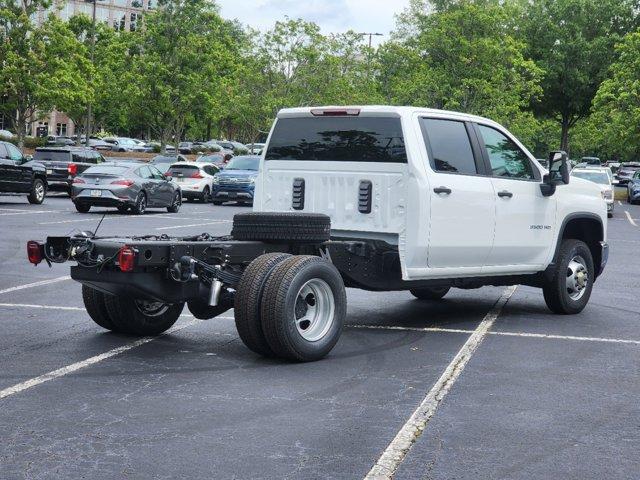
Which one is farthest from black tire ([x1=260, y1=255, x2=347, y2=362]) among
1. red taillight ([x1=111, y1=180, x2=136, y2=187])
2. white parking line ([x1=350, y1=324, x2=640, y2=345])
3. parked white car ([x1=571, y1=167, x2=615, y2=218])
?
parked white car ([x1=571, y1=167, x2=615, y2=218])

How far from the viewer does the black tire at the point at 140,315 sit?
8.80 metres

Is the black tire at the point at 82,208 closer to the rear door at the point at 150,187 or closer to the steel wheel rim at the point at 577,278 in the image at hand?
the rear door at the point at 150,187

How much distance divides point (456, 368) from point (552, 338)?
6.20ft

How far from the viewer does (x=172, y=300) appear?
26.3 feet

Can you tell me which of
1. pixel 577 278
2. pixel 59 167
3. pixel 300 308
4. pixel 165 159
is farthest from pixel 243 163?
pixel 300 308

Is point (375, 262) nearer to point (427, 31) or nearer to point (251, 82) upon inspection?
point (427, 31)

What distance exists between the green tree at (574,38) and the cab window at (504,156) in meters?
51.6

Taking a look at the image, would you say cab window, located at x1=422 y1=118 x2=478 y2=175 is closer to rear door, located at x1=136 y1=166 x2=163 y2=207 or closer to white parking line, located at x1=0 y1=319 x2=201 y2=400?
white parking line, located at x1=0 y1=319 x2=201 y2=400

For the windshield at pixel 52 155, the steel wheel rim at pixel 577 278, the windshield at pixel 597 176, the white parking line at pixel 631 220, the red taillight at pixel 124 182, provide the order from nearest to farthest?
the steel wheel rim at pixel 577 278 < the red taillight at pixel 124 182 < the white parking line at pixel 631 220 < the windshield at pixel 52 155 < the windshield at pixel 597 176

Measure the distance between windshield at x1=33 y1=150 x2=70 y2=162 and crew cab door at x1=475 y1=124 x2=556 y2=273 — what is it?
27669mm

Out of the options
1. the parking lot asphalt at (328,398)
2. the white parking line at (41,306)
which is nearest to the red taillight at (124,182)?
the parking lot asphalt at (328,398)

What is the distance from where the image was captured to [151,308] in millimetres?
9047

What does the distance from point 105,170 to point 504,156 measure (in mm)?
20019

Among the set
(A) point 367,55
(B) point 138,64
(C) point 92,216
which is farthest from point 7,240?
(A) point 367,55
